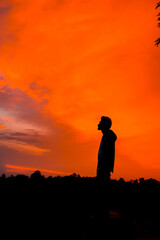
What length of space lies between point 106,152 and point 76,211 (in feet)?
9.26

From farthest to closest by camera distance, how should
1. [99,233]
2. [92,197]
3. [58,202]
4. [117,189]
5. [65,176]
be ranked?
1. [65,176]
2. [117,189]
3. [92,197]
4. [58,202]
5. [99,233]

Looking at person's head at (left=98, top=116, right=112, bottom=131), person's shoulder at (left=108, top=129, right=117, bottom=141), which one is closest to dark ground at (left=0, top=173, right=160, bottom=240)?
person's shoulder at (left=108, top=129, right=117, bottom=141)

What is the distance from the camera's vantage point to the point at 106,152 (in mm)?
8883

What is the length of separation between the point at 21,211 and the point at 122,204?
205 inches

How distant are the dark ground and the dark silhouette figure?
1.30ft

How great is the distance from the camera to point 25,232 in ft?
23.8

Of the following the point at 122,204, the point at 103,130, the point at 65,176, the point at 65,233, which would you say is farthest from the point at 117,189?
the point at 65,233

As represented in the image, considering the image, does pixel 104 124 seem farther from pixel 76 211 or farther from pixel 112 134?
pixel 76 211

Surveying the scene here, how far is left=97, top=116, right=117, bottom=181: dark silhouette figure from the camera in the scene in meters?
8.87

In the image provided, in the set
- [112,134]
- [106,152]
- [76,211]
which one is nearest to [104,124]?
[112,134]

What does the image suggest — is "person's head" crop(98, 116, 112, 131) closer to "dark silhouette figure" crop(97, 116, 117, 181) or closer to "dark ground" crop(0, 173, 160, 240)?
"dark silhouette figure" crop(97, 116, 117, 181)

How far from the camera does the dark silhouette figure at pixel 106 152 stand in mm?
8867

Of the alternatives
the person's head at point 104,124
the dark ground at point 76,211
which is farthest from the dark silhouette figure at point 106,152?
the dark ground at point 76,211

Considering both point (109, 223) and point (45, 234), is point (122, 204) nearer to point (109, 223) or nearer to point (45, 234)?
point (109, 223)
